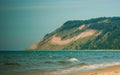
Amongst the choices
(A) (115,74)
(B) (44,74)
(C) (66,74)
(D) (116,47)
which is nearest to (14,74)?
(B) (44,74)

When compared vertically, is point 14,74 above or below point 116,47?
above

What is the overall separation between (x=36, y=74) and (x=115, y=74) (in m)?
5.35

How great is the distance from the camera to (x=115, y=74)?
58.3 ft

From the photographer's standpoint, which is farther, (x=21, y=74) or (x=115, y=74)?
(x=21, y=74)

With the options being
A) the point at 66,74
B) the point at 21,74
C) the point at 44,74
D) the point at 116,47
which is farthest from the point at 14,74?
the point at 116,47

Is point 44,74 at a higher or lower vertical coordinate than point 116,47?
higher

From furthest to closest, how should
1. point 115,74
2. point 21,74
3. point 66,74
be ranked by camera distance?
point 21,74
point 66,74
point 115,74

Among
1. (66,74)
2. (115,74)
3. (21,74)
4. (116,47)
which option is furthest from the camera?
(116,47)

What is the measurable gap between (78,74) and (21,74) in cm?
391

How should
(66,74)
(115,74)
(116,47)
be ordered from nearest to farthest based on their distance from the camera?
(115,74) → (66,74) → (116,47)

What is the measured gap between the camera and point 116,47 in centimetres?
19938

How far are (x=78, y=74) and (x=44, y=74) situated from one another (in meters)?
2.18

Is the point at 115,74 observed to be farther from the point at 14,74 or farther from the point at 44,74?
the point at 14,74

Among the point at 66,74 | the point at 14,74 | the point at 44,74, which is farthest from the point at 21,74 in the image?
the point at 66,74
